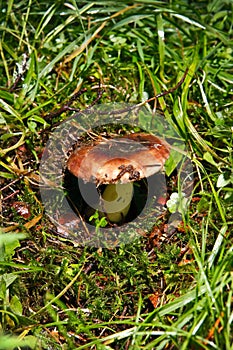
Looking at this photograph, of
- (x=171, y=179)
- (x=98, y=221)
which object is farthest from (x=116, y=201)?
(x=171, y=179)

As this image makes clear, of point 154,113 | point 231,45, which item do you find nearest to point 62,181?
point 154,113

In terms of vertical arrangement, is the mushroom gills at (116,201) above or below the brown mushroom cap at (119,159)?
below

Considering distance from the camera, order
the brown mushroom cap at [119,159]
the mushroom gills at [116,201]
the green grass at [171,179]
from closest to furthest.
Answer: the green grass at [171,179] < the brown mushroom cap at [119,159] < the mushroom gills at [116,201]

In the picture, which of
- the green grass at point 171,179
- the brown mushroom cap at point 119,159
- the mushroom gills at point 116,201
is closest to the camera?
the green grass at point 171,179

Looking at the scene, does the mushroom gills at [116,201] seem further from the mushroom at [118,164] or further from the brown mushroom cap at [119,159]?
the brown mushroom cap at [119,159]

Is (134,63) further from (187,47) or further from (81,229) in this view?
(81,229)

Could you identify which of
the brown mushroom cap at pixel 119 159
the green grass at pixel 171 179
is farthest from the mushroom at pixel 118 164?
the green grass at pixel 171 179

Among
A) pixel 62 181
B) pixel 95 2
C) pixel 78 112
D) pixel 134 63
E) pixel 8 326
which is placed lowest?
pixel 8 326
